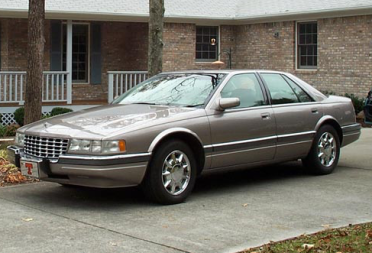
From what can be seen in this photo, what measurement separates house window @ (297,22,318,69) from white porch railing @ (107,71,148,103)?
4.94m

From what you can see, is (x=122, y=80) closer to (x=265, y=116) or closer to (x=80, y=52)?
(x=80, y=52)

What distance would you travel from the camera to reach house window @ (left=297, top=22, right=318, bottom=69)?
69.1 feet

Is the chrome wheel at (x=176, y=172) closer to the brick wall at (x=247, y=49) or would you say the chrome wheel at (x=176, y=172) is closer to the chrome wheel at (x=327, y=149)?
the chrome wheel at (x=327, y=149)

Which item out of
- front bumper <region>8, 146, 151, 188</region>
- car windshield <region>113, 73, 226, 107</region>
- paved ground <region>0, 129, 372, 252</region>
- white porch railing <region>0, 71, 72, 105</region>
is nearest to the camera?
paved ground <region>0, 129, 372, 252</region>

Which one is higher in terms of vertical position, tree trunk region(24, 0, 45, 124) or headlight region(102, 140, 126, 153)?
tree trunk region(24, 0, 45, 124)

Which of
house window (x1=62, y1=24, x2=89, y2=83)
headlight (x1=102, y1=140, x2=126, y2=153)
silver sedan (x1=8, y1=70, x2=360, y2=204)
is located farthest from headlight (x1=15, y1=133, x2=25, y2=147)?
house window (x1=62, y1=24, x2=89, y2=83)

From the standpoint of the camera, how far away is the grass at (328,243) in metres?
5.75

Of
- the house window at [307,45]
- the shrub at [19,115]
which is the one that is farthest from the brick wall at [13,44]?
the house window at [307,45]

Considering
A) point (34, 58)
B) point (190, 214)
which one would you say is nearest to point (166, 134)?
point (190, 214)

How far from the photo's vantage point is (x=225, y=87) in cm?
874

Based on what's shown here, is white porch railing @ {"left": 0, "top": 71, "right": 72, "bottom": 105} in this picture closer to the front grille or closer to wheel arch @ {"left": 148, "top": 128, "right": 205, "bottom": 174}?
the front grille

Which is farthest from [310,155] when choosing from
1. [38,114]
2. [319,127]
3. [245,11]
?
[245,11]

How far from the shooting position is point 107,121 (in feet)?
25.5

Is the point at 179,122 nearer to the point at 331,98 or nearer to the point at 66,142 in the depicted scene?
the point at 66,142
